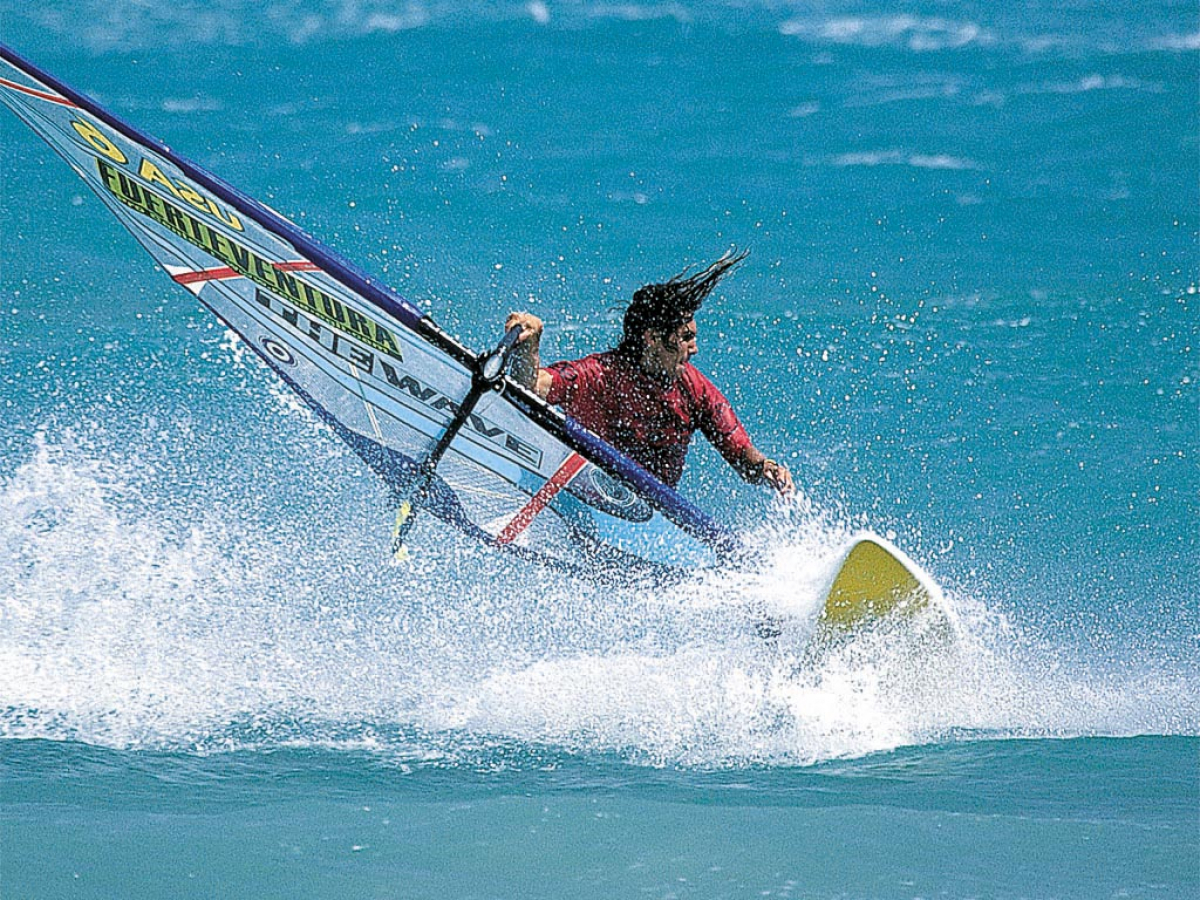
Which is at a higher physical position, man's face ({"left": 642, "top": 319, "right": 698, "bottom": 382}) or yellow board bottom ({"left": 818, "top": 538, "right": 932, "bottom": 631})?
man's face ({"left": 642, "top": 319, "right": 698, "bottom": 382})

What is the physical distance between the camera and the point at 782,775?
13.3 feet

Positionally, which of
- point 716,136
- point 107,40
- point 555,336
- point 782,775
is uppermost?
point 107,40

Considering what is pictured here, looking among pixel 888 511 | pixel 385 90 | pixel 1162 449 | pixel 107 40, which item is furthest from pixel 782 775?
pixel 107 40

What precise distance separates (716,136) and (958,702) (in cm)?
667

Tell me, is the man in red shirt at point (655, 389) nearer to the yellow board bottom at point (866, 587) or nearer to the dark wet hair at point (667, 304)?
the dark wet hair at point (667, 304)

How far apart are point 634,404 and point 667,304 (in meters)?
0.39

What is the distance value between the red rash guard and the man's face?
46 mm

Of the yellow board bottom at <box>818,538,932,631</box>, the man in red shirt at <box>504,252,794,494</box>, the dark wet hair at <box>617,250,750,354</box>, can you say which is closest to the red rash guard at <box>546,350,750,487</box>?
the man in red shirt at <box>504,252,794,494</box>

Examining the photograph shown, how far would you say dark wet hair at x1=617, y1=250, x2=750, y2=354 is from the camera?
4.52 metres

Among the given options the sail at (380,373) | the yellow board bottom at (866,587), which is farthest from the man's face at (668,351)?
the yellow board bottom at (866,587)

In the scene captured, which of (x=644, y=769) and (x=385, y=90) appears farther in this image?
(x=385, y=90)

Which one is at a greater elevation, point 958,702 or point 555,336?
point 555,336

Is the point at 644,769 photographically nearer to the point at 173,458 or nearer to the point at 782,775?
the point at 782,775

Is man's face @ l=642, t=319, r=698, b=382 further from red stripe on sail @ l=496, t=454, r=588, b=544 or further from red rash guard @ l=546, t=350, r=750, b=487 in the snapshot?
red stripe on sail @ l=496, t=454, r=588, b=544
